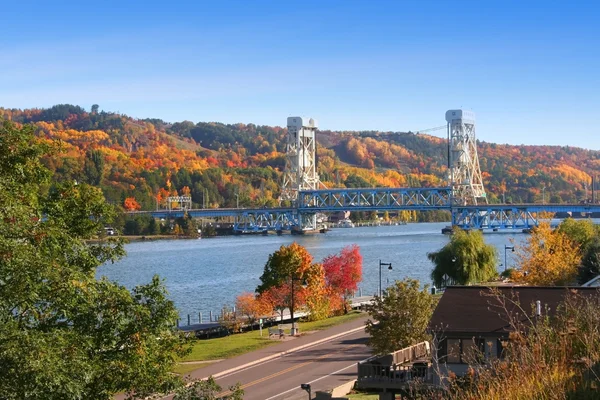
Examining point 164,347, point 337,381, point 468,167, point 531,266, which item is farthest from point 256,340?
point 468,167

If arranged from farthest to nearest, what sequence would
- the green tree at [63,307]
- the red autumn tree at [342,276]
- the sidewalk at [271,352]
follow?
the red autumn tree at [342,276], the sidewalk at [271,352], the green tree at [63,307]

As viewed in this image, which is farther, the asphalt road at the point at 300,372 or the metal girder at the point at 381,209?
the metal girder at the point at 381,209

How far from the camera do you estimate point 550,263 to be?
44.6 m

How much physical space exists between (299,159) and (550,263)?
135313mm

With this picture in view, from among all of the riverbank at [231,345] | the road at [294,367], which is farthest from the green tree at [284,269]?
the road at [294,367]

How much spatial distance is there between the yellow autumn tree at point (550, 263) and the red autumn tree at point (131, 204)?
114369mm

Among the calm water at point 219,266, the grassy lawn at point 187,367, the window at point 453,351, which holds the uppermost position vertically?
the window at point 453,351

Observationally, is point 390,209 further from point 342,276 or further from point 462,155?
point 342,276

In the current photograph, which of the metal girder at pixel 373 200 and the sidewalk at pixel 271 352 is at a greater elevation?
the metal girder at pixel 373 200

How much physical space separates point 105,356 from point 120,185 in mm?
154029

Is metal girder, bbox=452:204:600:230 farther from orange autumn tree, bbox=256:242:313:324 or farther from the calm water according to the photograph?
orange autumn tree, bbox=256:242:313:324

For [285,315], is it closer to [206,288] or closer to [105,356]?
[206,288]

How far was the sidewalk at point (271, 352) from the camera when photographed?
2959cm

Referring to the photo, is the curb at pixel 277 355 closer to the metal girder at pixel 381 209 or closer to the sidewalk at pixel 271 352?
the sidewalk at pixel 271 352
